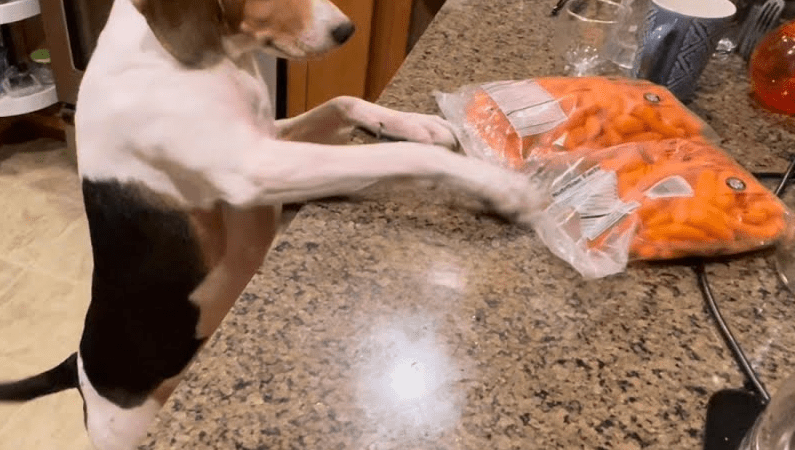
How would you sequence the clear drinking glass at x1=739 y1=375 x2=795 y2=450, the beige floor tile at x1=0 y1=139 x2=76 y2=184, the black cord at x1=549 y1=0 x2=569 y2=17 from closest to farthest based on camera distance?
the clear drinking glass at x1=739 y1=375 x2=795 y2=450
the black cord at x1=549 y1=0 x2=569 y2=17
the beige floor tile at x1=0 y1=139 x2=76 y2=184

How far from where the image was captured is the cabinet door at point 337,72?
1.81m

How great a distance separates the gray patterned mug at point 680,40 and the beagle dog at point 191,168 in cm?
31

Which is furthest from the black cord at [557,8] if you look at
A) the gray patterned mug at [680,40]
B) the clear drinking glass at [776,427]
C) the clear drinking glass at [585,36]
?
the clear drinking glass at [776,427]

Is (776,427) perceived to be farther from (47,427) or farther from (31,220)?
(31,220)

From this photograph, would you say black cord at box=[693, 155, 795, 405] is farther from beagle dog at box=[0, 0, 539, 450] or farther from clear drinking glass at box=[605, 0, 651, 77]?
clear drinking glass at box=[605, 0, 651, 77]

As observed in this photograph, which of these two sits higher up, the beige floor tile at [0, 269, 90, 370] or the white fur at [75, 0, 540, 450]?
the white fur at [75, 0, 540, 450]

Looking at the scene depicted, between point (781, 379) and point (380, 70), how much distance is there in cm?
145

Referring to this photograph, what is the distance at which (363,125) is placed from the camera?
90 centimetres

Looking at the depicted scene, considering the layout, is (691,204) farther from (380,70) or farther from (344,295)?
(380,70)

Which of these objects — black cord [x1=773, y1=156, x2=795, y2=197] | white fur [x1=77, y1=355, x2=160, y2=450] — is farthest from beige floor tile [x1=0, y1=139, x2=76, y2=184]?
black cord [x1=773, y1=156, x2=795, y2=197]

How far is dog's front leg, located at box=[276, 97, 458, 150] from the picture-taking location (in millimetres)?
855

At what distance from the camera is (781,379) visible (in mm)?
632

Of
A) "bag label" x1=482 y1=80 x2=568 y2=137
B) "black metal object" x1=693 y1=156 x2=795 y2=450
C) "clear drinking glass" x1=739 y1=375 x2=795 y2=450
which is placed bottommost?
"black metal object" x1=693 y1=156 x2=795 y2=450

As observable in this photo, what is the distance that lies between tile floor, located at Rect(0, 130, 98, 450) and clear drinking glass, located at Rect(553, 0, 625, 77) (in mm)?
1218
